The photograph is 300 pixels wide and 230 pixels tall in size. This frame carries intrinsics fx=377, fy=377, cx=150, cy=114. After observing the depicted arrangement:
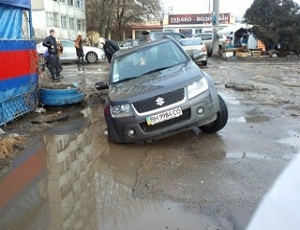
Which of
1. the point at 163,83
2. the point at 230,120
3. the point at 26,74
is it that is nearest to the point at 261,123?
the point at 230,120

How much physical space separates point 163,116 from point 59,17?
1677 inches

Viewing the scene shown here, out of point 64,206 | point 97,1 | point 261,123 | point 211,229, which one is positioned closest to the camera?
point 211,229

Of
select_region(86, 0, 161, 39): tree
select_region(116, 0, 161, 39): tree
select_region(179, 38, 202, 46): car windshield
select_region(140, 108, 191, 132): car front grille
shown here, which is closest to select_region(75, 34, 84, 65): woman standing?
select_region(179, 38, 202, 46): car windshield

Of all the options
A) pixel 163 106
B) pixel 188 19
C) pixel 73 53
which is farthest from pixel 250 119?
pixel 188 19

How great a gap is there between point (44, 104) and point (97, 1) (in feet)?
142

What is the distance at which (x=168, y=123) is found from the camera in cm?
555

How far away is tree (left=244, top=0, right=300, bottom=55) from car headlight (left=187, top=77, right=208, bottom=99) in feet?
68.0

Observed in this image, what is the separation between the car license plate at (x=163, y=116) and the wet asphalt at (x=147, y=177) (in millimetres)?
479

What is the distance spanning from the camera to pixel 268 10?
2552 cm

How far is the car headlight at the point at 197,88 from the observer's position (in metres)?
5.60

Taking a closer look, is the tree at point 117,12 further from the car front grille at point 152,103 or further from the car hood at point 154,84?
the car front grille at point 152,103

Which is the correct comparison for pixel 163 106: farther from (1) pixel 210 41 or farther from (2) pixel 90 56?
(1) pixel 210 41

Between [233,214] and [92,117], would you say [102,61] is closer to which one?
[92,117]

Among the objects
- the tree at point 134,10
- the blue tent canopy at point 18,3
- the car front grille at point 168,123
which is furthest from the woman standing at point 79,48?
the tree at point 134,10
